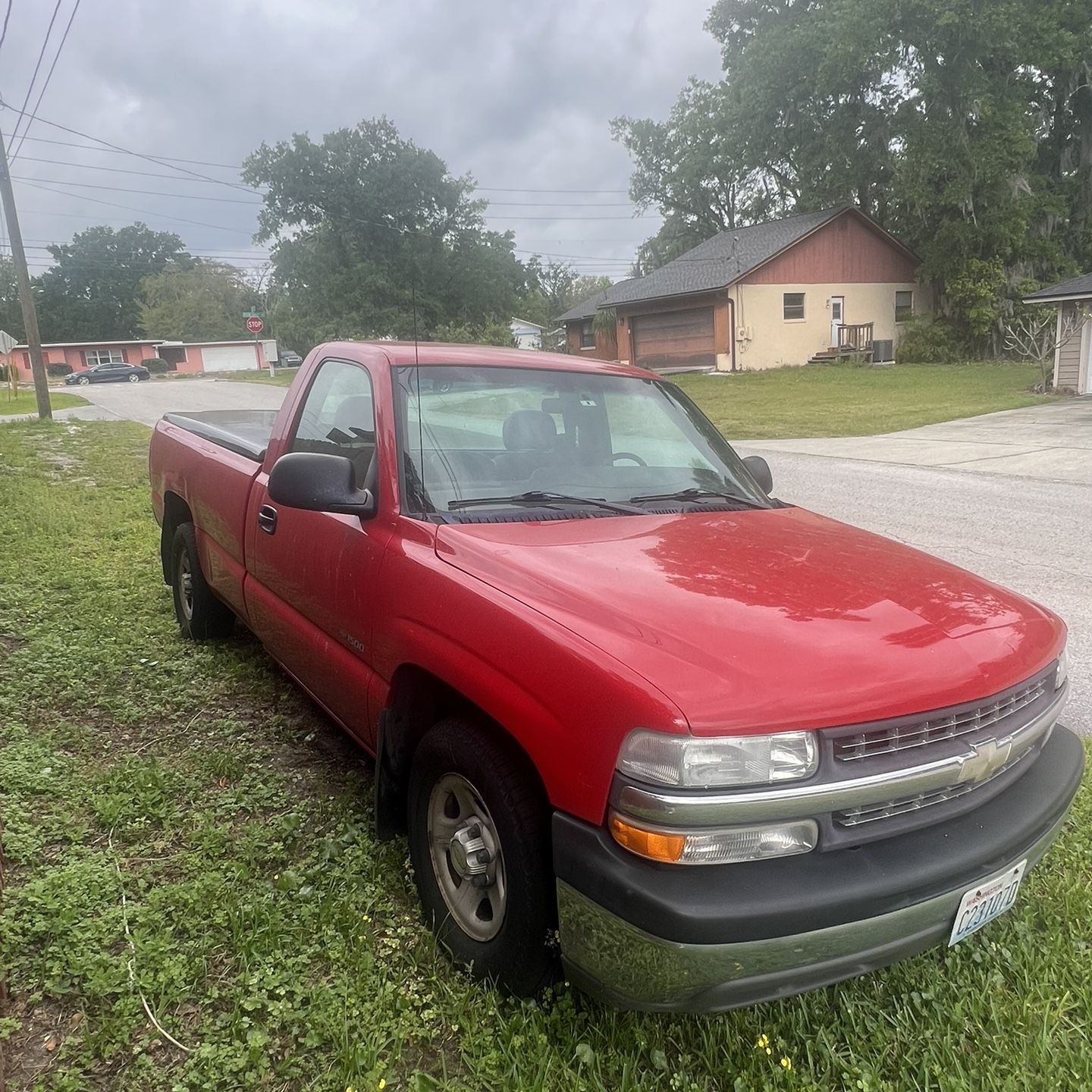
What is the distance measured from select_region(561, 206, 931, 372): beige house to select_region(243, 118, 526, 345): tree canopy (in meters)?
10.5

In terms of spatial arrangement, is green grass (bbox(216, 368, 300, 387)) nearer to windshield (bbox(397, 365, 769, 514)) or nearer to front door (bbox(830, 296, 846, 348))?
front door (bbox(830, 296, 846, 348))

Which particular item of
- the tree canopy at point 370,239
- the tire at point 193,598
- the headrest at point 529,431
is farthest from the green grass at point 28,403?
the headrest at point 529,431

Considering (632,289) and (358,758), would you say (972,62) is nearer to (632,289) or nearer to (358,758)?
(632,289)

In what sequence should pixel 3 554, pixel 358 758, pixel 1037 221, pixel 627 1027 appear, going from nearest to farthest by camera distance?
pixel 627 1027
pixel 358 758
pixel 3 554
pixel 1037 221

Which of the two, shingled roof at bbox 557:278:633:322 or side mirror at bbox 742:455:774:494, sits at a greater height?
shingled roof at bbox 557:278:633:322

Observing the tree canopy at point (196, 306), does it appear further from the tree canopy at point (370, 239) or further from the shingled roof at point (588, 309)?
the shingled roof at point (588, 309)

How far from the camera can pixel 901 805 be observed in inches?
79.7

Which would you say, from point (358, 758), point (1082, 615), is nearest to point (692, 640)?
point (358, 758)

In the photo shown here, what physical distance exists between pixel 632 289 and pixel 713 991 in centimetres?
3717

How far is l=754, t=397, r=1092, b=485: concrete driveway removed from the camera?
12062 millimetres

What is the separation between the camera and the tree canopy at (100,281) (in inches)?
3324

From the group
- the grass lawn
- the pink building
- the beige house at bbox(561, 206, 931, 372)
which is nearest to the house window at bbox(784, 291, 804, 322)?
the beige house at bbox(561, 206, 931, 372)

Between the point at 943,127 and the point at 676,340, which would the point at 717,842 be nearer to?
the point at 676,340

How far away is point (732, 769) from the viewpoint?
1.85m
